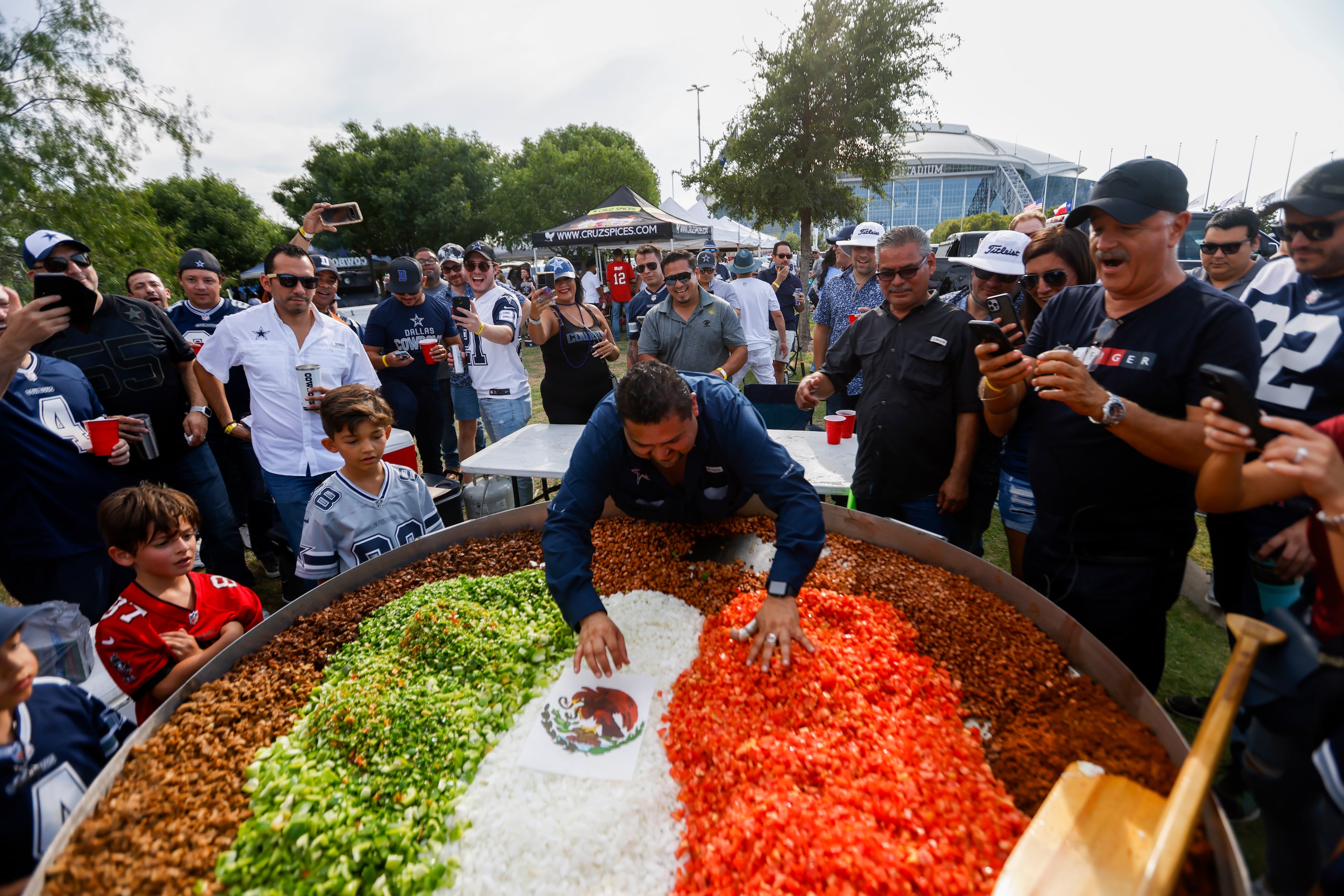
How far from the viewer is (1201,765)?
1.24 m

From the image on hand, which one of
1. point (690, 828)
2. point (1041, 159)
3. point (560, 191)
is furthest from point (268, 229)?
point (1041, 159)

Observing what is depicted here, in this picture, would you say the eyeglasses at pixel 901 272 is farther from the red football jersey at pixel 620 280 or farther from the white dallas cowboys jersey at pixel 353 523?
the red football jersey at pixel 620 280

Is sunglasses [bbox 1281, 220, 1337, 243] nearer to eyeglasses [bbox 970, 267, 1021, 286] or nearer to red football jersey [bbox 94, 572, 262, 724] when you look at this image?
eyeglasses [bbox 970, 267, 1021, 286]

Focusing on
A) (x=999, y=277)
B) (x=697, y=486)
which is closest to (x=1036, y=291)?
(x=999, y=277)

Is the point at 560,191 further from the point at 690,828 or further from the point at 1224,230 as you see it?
the point at 690,828

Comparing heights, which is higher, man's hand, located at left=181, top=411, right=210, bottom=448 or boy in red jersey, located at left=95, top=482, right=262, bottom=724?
man's hand, located at left=181, top=411, right=210, bottom=448

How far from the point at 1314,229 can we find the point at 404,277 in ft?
19.0

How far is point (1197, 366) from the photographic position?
1.90 metres

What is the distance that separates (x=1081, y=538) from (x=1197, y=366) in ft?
2.27

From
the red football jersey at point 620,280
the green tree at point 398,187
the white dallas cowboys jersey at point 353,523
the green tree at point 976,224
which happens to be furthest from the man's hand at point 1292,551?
the green tree at point 398,187

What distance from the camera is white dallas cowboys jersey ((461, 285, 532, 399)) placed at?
566cm

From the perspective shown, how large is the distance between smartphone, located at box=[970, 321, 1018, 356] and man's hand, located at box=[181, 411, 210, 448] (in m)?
4.31

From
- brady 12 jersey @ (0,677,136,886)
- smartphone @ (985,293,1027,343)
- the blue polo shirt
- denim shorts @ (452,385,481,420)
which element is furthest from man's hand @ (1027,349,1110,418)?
denim shorts @ (452,385,481,420)

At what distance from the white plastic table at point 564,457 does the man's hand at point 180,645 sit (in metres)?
1.88
